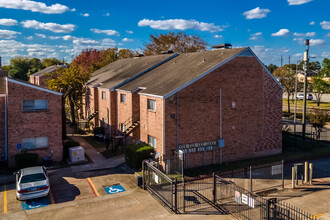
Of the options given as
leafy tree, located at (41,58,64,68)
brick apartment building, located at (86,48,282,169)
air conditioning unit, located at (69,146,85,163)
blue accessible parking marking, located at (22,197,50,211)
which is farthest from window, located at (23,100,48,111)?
leafy tree, located at (41,58,64,68)

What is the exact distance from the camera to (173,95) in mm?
21969

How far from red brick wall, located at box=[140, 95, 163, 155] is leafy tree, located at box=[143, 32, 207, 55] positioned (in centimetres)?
4353

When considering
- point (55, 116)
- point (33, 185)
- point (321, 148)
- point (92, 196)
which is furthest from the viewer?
point (321, 148)

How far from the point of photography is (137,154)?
22547mm

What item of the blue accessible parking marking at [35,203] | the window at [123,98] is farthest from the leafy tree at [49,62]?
the blue accessible parking marking at [35,203]

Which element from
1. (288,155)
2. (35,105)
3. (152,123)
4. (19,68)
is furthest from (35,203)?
(19,68)

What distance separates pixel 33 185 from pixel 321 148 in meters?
25.9

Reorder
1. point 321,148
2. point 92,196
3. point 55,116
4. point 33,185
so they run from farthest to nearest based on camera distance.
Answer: point 321,148, point 55,116, point 92,196, point 33,185

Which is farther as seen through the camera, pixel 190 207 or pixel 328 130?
pixel 328 130

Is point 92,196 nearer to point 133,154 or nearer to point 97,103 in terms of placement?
point 133,154

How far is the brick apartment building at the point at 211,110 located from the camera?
22.4 meters

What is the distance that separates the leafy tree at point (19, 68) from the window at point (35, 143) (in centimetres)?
9563

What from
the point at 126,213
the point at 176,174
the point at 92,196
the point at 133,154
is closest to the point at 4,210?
the point at 92,196

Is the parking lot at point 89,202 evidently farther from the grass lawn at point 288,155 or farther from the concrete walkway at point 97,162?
the grass lawn at point 288,155
